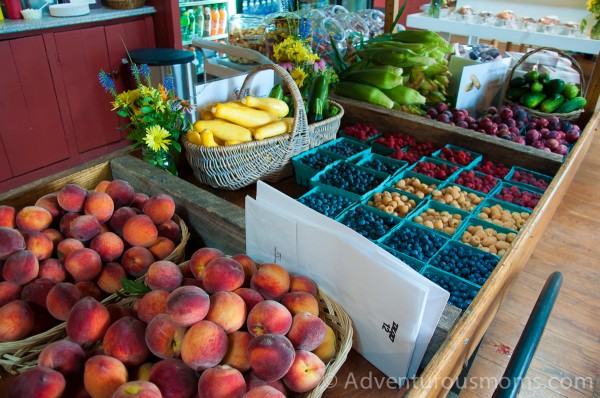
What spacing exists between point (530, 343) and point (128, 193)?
894mm

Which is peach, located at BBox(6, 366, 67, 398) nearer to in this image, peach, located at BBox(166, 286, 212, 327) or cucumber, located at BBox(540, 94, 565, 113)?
peach, located at BBox(166, 286, 212, 327)

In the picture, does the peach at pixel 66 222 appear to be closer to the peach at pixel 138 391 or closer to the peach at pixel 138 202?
the peach at pixel 138 202

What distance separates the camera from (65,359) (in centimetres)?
63

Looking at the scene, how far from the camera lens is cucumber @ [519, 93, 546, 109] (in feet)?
7.11

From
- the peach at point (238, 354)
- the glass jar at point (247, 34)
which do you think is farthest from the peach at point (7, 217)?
the glass jar at point (247, 34)

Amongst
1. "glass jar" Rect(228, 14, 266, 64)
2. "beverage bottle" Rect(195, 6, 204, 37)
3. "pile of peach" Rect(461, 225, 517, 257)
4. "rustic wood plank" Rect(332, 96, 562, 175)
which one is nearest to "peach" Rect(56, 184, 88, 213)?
"pile of peach" Rect(461, 225, 517, 257)

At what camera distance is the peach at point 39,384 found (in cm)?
57

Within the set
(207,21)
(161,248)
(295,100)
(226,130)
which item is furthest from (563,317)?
(207,21)

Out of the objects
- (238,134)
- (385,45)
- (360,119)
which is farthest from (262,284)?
(385,45)

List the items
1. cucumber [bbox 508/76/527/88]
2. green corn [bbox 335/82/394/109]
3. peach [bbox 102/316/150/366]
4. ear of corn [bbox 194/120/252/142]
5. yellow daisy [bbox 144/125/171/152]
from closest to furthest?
peach [bbox 102/316/150/366] → yellow daisy [bbox 144/125/171/152] → ear of corn [bbox 194/120/252/142] → green corn [bbox 335/82/394/109] → cucumber [bbox 508/76/527/88]

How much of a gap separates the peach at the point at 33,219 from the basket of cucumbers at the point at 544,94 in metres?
2.12

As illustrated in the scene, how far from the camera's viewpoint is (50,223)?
953 millimetres

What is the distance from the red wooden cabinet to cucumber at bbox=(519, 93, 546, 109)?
10.2 feet

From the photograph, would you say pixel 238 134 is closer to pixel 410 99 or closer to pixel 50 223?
pixel 50 223
